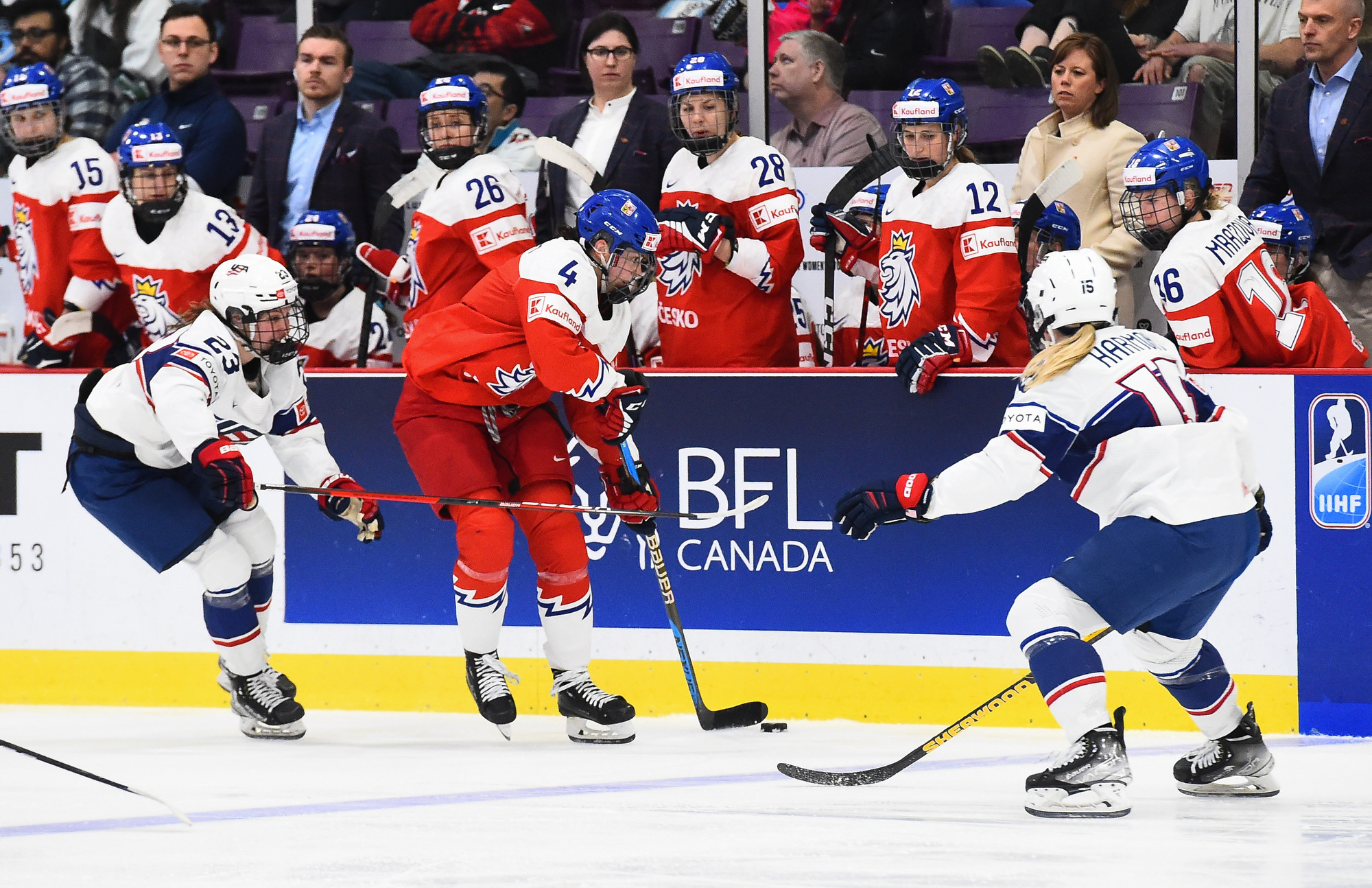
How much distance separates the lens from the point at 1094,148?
17.7 feet

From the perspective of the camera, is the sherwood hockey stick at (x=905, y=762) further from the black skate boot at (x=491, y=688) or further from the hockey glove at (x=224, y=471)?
the hockey glove at (x=224, y=471)

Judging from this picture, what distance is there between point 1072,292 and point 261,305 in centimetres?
217

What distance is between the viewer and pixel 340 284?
5988 millimetres

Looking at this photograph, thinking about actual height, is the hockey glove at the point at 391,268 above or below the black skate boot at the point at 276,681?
above

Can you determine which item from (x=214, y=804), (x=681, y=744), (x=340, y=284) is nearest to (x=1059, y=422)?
(x=681, y=744)

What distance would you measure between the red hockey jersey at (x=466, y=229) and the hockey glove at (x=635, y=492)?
0.93 meters

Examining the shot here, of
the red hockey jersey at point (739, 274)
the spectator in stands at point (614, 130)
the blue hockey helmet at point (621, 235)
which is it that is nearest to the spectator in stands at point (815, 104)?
the spectator in stands at point (614, 130)

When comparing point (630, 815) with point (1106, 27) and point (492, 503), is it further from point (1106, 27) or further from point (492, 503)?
point (1106, 27)

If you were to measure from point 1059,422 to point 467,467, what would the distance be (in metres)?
1.73

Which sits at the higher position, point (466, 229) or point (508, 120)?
point (508, 120)

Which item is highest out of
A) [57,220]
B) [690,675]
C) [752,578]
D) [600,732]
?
[57,220]

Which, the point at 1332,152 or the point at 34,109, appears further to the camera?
the point at 34,109

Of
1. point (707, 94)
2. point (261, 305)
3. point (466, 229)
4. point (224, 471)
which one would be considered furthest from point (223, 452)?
point (707, 94)

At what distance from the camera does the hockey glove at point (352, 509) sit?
492 cm
